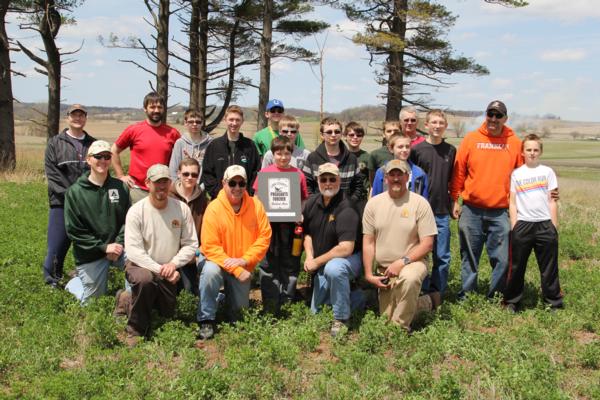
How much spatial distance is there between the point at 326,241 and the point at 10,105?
684 inches

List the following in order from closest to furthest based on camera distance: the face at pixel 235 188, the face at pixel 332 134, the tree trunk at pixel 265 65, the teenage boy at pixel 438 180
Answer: the face at pixel 235 188
the face at pixel 332 134
the teenage boy at pixel 438 180
the tree trunk at pixel 265 65

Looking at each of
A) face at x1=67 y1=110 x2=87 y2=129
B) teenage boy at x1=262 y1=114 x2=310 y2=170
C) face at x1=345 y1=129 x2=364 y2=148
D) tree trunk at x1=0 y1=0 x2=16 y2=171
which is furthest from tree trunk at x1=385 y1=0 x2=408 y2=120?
face at x1=67 y1=110 x2=87 y2=129

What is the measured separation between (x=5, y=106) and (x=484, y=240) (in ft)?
59.7

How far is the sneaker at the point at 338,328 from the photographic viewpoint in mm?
5953

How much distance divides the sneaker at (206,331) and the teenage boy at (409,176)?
2.52 metres

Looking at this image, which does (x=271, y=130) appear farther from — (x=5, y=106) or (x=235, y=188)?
(x=5, y=106)

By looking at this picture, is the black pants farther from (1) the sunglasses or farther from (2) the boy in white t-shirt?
(1) the sunglasses

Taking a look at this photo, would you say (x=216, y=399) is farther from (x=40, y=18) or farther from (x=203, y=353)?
(x=40, y=18)

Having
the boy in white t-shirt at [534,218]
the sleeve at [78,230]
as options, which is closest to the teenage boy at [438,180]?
the boy in white t-shirt at [534,218]

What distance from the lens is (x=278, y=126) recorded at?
788 centimetres

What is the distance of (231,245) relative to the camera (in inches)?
249

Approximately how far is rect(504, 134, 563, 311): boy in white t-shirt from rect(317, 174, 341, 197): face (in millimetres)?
2141

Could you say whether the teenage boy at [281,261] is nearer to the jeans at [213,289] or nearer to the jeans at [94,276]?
the jeans at [213,289]

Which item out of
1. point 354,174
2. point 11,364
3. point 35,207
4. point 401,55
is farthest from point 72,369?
point 401,55
